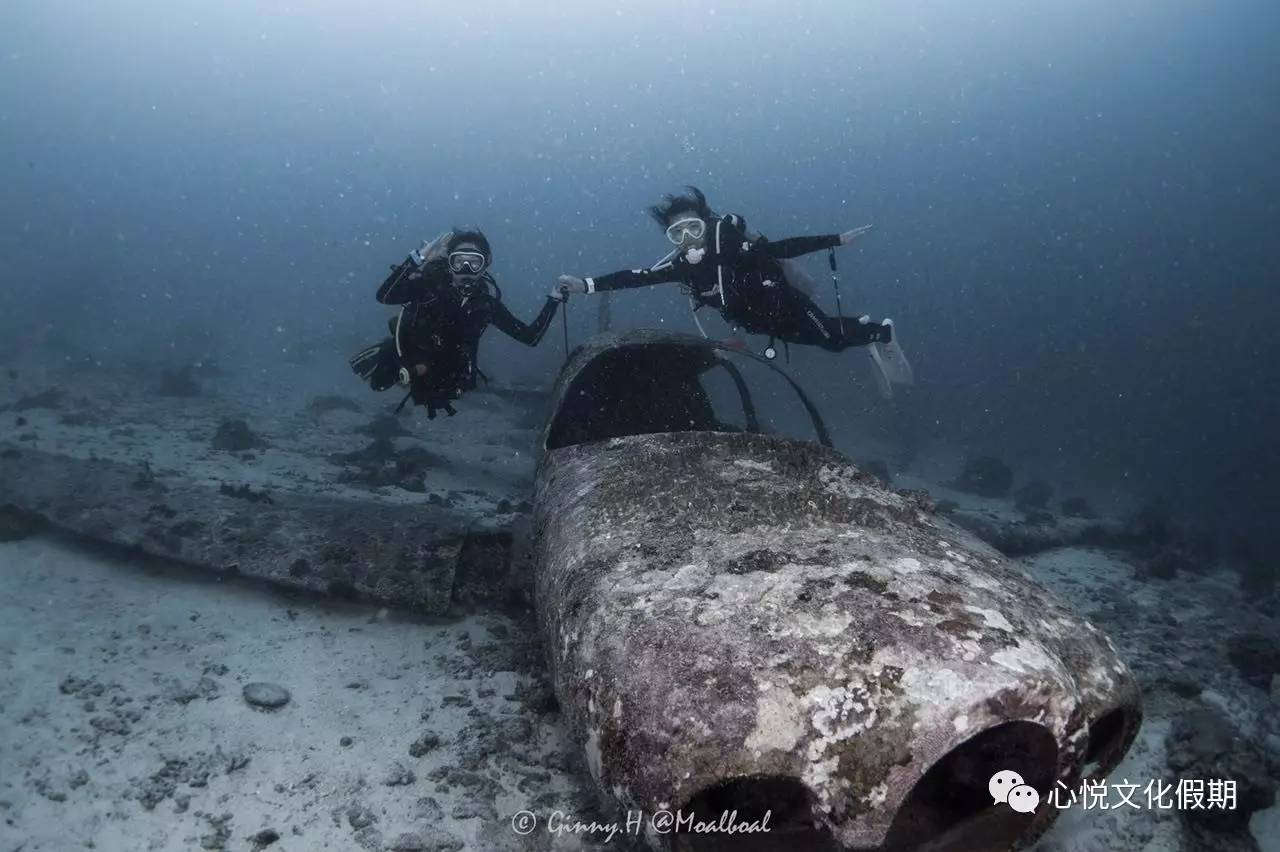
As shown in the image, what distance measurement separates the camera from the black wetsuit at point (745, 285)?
Answer: 24.3ft

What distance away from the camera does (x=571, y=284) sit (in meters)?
6.98

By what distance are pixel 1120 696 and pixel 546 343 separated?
3860cm

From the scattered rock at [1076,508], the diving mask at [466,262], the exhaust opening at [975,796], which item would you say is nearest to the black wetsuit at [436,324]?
the diving mask at [466,262]

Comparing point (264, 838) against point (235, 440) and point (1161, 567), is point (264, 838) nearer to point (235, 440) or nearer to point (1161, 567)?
point (235, 440)

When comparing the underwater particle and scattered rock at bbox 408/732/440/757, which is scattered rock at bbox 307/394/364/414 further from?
scattered rock at bbox 408/732/440/757

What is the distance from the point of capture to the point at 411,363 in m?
6.55

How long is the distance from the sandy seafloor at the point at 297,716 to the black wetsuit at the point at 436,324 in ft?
8.06

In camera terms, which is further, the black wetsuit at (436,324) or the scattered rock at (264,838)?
the black wetsuit at (436,324)

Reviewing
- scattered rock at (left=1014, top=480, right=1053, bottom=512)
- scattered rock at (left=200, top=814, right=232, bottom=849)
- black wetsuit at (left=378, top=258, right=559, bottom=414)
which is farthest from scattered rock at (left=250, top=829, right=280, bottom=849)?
scattered rock at (left=1014, top=480, right=1053, bottom=512)

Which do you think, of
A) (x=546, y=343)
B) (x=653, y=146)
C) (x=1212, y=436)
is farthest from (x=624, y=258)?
(x=1212, y=436)

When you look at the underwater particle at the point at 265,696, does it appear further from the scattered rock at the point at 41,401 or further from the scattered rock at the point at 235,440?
the scattered rock at the point at 41,401

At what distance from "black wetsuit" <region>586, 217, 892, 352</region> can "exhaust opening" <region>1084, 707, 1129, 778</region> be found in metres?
5.67

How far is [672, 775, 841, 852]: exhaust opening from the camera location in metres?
2.08

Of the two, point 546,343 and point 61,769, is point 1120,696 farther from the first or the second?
point 546,343
